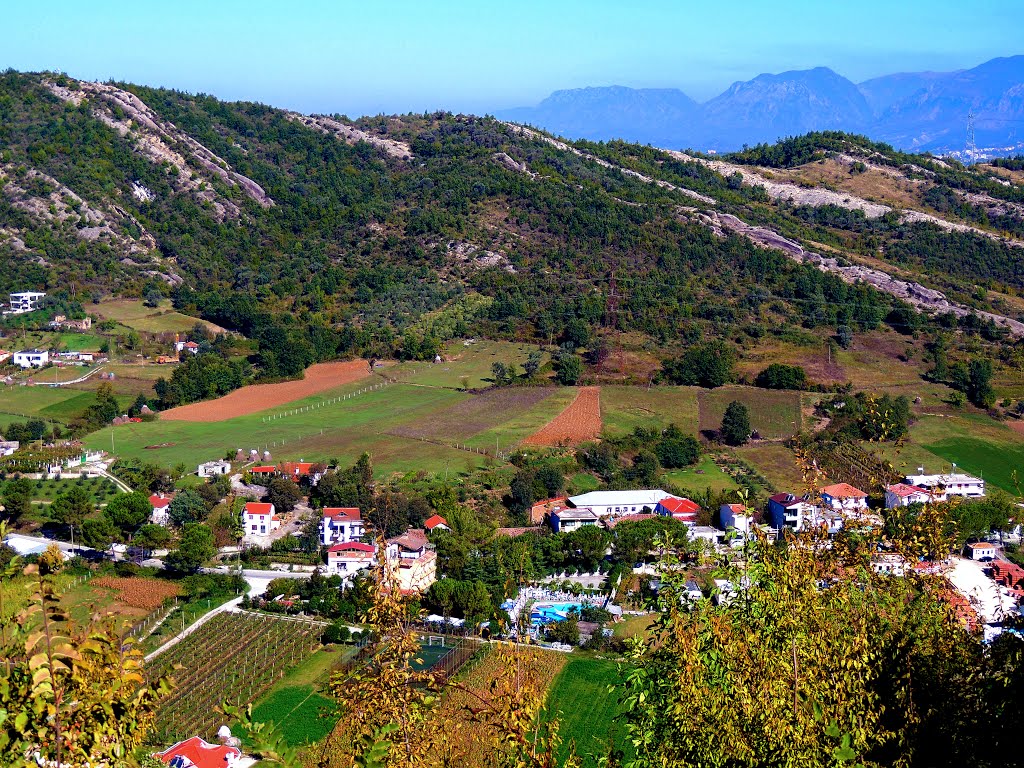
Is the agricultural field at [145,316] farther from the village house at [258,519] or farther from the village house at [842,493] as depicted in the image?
the village house at [842,493]

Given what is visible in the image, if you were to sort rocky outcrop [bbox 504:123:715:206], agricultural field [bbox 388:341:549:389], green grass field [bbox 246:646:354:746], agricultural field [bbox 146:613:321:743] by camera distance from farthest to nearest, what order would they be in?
rocky outcrop [bbox 504:123:715:206], agricultural field [bbox 388:341:549:389], agricultural field [bbox 146:613:321:743], green grass field [bbox 246:646:354:746]

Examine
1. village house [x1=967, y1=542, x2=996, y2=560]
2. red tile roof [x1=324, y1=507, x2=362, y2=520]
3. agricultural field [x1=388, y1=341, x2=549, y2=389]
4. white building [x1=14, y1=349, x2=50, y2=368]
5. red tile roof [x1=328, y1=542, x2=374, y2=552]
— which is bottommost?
village house [x1=967, y1=542, x2=996, y2=560]

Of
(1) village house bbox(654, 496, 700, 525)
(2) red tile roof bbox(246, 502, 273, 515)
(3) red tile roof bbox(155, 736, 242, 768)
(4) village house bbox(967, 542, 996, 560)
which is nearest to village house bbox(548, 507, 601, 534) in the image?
(1) village house bbox(654, 496, 700, 525)

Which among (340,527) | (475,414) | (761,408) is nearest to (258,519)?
(340,527)

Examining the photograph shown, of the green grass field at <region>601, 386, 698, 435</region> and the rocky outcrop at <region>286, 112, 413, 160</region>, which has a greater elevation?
the rocky outcrop at <region>286, 112, 413, 160</region>

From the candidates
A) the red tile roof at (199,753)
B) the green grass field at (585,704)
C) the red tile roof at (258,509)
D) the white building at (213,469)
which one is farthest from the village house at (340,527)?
the red tile roof at (199,753)

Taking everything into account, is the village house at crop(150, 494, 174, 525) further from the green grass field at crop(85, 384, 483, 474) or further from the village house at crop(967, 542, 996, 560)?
the village house at crop(967, 542, 996, 560)
